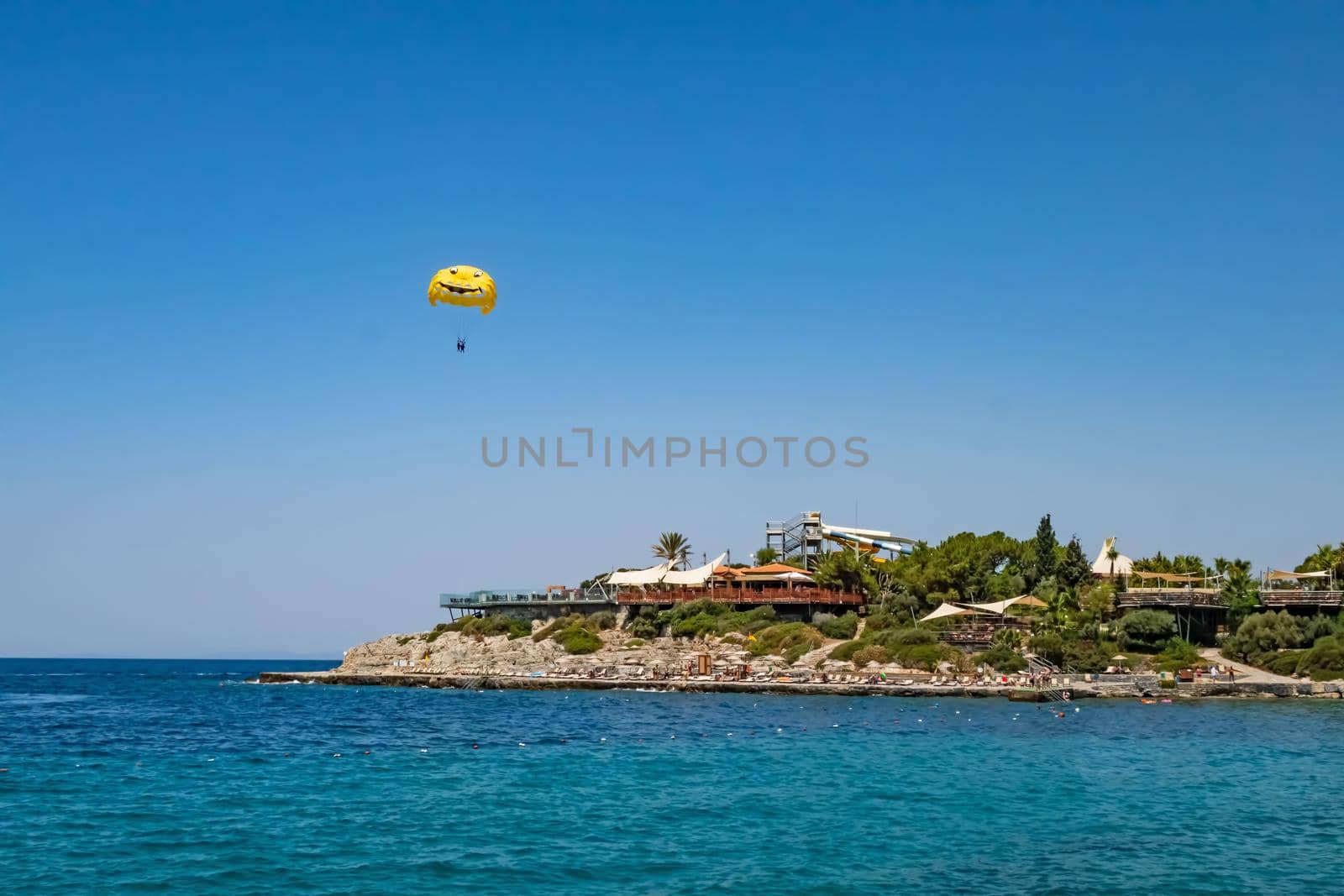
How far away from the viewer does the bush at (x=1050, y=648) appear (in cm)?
6381

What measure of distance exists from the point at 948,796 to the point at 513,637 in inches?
2231

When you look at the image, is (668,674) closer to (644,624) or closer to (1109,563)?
(644,624)

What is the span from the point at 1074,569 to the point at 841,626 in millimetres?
16540

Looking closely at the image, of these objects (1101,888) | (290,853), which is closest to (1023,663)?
(1101,888)

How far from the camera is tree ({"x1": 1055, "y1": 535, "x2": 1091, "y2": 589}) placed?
7581 cm

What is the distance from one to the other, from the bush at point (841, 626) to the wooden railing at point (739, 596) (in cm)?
281

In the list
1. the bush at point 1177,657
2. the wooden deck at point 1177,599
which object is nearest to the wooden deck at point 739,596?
the wooden deck at point 1177,599

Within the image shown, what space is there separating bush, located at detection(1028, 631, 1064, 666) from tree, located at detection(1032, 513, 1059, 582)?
46.6 feet

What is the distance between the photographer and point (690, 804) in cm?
2817

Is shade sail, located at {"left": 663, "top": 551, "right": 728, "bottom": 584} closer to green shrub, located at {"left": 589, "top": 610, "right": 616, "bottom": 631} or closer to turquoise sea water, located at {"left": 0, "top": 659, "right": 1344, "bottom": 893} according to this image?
green shrub, located at {"left": 589, "top": 610, "right": 616, "bottom": 631}

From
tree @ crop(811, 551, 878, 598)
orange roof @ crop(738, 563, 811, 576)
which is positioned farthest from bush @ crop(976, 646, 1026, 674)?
orange roof @ crop(738, 563, 811, 576)

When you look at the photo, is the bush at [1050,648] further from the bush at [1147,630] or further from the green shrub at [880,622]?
the green shrub at [880,622]

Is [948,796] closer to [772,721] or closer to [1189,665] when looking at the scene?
[772,721]

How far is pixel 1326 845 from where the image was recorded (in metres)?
23.1
